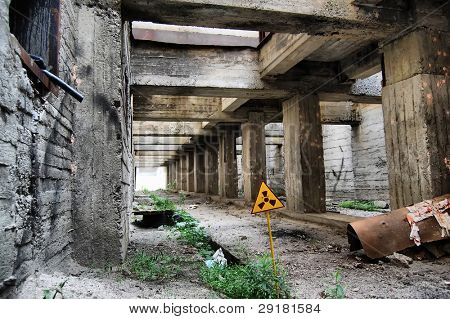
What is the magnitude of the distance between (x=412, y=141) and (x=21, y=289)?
4.76 m

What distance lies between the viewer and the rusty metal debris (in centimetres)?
369

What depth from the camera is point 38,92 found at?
94.0 inches

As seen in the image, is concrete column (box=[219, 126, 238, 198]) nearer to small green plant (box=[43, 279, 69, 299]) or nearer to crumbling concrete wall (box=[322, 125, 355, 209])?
crumbling concrete wall (box=[322, 125, 355, 209])

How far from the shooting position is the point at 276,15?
430 centimetres

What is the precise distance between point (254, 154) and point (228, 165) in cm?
277

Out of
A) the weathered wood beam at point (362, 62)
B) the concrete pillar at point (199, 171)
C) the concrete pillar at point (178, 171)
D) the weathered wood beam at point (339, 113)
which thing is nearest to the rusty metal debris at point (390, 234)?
the weathered wood beam at point (362, 62)

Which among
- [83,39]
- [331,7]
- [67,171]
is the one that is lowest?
[67,171]

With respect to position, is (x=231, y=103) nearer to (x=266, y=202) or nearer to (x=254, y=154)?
(x=254, y=154)

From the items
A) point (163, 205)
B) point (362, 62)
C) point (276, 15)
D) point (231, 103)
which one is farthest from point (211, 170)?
point (276, 15)

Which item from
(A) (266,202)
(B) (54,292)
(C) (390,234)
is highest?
(A) (266,202)

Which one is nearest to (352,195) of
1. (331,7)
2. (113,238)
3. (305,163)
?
(305,163)

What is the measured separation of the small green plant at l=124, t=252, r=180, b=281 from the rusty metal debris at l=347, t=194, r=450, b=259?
→ 2122 mm

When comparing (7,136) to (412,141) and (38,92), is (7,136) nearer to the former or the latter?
(38,92)

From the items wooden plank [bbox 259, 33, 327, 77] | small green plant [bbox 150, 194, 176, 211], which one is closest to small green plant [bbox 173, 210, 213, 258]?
small green plant [bbox 150, 194, 176, 211]
